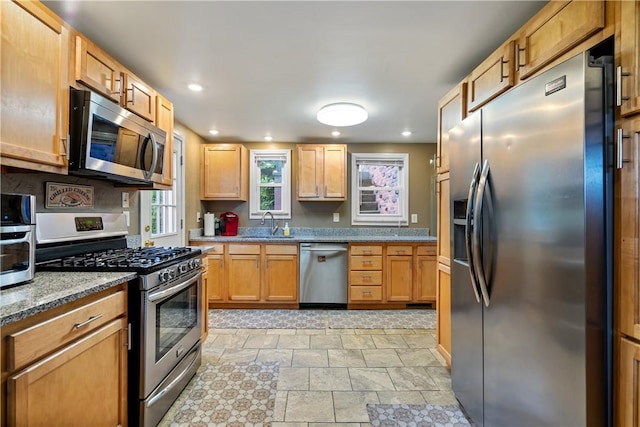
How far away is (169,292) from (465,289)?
68.2 inches

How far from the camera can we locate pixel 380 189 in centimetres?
447

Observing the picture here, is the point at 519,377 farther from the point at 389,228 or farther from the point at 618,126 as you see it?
the point at 389,228

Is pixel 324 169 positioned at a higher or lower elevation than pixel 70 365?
higher

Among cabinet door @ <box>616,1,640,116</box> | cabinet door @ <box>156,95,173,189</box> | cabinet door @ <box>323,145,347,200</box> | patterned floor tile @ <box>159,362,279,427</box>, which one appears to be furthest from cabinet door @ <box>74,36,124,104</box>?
cabinet door @ <box>323,145,347,200</box>

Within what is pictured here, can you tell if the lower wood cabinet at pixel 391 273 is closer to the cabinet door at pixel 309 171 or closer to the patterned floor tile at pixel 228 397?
the cabinet door at pixel 309 171

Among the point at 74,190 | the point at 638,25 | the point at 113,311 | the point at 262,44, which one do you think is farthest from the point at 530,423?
the point at 74,190

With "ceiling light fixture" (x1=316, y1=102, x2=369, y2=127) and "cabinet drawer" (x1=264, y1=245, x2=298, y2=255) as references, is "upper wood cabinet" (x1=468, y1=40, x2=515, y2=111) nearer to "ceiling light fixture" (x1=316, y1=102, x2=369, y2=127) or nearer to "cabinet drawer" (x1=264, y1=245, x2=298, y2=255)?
"ceiling light fixture" (x1=316, y1=102, x2=369, y2=127)

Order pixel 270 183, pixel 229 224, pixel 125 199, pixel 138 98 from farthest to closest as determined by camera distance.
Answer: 1. pixel 270 183
2. pixel 229 224
3. pixel 125 199
4. pixel 138 98

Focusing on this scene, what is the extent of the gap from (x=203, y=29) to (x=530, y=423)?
8.22 feet

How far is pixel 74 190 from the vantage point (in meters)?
1.93

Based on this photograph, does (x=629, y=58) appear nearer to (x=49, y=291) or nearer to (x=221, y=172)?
(x=49, y=291)

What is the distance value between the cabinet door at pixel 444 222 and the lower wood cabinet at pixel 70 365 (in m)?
2.11

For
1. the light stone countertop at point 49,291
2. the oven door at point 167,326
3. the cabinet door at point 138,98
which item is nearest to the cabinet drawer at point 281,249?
the oven door at point 167,326

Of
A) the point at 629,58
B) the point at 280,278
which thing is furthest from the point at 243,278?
the point at 629,58
